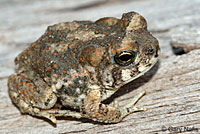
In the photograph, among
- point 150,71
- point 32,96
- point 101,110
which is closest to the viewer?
point 101,110

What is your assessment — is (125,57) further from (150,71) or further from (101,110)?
(150,71)

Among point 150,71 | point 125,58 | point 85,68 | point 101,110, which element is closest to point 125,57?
point 125,58

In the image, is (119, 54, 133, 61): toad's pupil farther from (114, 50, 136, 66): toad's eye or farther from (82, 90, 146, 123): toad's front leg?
(82, 90, 146, 123): toad's front leg

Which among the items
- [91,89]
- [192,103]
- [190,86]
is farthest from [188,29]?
[91,89]

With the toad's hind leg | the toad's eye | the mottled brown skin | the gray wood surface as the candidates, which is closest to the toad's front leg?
the mottled brown skin

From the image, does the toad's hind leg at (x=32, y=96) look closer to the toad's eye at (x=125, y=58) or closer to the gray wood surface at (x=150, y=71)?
the gray wood surface at (x=150, y=71)
